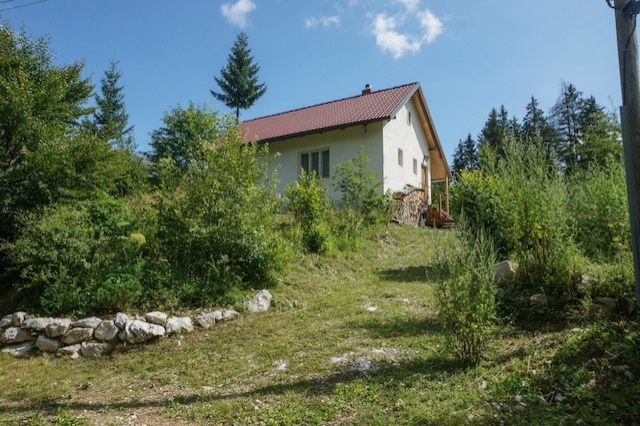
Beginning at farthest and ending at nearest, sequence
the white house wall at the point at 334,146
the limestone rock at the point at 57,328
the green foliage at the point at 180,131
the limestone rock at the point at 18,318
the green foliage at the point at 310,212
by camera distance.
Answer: the green foliage at the point at 180,131 < the white house wall at the point at 334,146 < the green foliage at the point at 310,212 < the limestone rock at the point at 18,318 < the limestone rock at the point at 57,328

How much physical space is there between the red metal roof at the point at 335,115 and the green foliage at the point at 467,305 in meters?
11.4

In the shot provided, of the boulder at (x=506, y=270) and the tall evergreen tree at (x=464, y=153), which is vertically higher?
the tall evergreen tree at (x=464, y=153)

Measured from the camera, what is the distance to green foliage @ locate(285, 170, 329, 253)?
895 centimetres

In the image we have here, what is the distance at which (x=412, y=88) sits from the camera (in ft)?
55.4

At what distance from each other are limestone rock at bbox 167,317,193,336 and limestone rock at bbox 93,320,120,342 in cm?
67

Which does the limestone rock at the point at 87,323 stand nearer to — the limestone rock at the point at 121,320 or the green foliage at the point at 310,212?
the limestone rock at the point at 121,320

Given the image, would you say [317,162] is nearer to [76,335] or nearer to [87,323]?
[87,323]

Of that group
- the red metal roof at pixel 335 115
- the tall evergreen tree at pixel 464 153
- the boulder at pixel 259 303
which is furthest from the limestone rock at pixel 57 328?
the tall evergreen tree at pixel 464 153

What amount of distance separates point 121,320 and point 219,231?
2.06 m

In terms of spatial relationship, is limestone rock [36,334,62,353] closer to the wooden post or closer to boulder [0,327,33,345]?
boulder [0,327,33,345]

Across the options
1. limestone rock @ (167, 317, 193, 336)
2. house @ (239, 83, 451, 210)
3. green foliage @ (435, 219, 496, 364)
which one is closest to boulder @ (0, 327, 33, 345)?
limestone rock @ (167, 317, 193, 336)

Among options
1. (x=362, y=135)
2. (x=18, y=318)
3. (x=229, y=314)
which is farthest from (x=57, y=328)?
(x=362, y=135)

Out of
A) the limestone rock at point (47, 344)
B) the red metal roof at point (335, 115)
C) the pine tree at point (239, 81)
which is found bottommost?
the limestone rock at point (47, 344)

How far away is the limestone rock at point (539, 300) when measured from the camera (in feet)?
15.0
